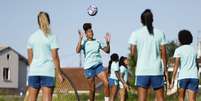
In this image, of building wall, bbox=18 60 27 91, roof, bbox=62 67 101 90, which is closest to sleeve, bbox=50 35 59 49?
roof, bbox=62 67 101 90

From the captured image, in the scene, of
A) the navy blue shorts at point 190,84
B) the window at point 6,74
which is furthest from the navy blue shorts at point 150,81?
the window at point 6,74

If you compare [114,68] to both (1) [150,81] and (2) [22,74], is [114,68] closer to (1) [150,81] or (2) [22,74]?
(1) [150,81]

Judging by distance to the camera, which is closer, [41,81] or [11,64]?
[41,81]

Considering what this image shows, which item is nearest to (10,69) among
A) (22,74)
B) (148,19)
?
(22,74)

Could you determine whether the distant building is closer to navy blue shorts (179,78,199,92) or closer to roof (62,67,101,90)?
roof (62,67,101,90)

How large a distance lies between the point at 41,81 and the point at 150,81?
206 centimetres

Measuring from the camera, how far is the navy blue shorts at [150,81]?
41.1 ft

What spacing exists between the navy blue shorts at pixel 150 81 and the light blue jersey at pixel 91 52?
5.03 m

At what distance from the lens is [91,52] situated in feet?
57.7

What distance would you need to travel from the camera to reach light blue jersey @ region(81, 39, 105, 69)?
17.5 metres

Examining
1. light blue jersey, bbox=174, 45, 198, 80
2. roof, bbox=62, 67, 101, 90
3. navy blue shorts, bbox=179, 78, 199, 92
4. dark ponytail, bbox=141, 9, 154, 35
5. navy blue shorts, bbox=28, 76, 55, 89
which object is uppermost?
dark ponytail, bbox=141, 9, 154, 35

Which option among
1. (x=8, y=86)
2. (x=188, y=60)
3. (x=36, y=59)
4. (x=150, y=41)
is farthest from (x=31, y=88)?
(x=8, y=86)

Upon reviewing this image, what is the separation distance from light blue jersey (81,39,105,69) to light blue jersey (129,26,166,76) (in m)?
4.93

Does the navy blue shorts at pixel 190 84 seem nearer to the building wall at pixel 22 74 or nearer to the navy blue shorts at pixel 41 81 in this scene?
the navy blue shorts at pixel 41 81
